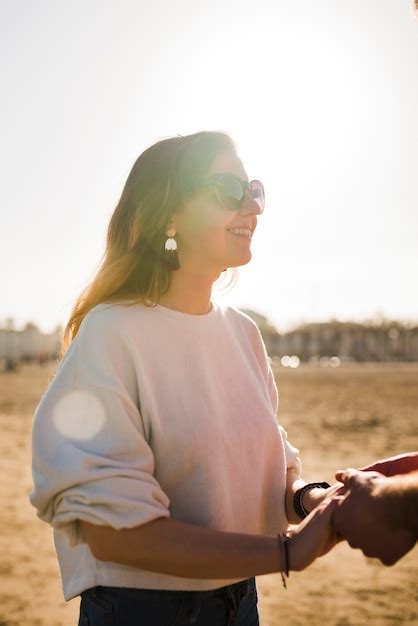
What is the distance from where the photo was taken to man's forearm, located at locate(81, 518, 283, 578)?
59.6 inches

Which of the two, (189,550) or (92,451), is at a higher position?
(92,451)

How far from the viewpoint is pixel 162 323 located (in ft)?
6.16

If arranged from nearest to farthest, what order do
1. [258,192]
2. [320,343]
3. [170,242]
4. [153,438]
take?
[153,438]
[170,242]
[258,192]
[320,343]

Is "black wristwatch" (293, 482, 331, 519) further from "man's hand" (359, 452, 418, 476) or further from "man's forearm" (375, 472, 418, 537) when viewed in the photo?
"man's forearm" (375, 472, 418, 537)

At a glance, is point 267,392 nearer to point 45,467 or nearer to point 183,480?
point 183,480

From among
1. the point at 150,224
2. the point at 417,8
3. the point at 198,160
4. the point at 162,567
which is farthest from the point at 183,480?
the point at 417,8

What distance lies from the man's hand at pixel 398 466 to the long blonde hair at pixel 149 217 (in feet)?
2.71

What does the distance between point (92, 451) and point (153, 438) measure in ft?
0.69

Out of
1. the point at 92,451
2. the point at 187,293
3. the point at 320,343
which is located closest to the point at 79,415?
the point at 92,451

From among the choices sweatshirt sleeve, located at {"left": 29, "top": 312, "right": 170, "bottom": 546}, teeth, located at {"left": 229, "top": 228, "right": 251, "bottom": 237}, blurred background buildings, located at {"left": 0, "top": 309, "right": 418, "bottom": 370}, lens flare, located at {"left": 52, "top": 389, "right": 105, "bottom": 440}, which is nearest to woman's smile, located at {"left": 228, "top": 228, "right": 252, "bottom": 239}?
teeth, located at {"left": 229, "top": 228, "right": 251, "bottom": 237}

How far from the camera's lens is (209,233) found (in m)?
1.98

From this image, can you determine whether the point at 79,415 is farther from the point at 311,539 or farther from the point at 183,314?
the point at 311,539

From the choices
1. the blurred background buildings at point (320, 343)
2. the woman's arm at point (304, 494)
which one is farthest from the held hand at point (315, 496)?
the blurred background buildings at point (320, 343)

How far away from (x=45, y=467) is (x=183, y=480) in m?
0.40
